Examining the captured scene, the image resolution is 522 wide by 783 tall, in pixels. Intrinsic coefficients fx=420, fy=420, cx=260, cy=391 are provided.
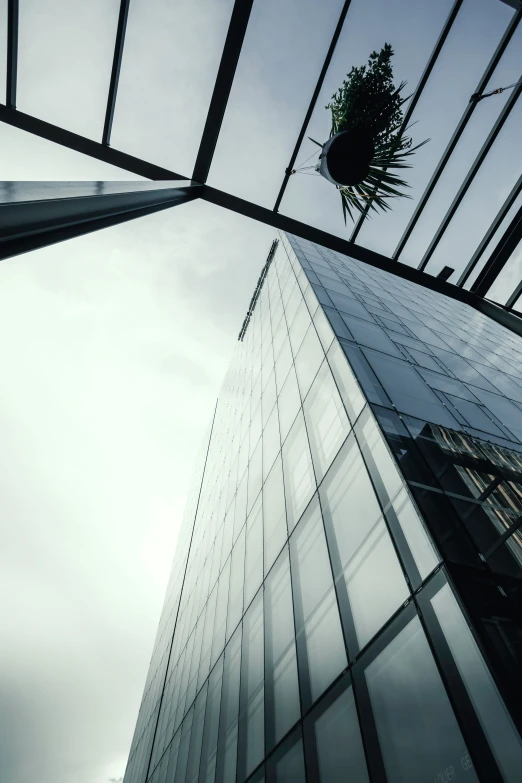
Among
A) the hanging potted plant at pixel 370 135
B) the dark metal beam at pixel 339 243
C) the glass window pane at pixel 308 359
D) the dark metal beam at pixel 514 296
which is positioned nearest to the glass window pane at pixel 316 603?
the glass window pane at pixel 308 359

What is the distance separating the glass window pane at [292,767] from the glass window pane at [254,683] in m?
0.67

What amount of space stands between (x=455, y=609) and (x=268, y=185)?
176 inches

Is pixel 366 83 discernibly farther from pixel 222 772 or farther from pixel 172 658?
pixel 172 658

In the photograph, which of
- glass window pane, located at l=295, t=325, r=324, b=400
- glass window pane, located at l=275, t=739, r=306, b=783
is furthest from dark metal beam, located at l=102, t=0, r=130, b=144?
glass window pane, located at l=275, t=739, r=306, b=783

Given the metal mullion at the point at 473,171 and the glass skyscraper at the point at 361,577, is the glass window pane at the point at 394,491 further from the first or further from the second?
the metal mullion at the point at 473,171

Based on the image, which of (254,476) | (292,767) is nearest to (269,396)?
(254,476)

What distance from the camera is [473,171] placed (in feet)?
13.0

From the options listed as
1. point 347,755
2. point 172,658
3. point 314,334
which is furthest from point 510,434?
point 172,658

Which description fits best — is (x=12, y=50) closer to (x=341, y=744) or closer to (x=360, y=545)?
(x=360, y=545)

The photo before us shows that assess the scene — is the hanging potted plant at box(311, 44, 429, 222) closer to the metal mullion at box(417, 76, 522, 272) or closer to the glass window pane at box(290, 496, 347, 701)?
the metal mullion at box(417, 76, 522, 272)

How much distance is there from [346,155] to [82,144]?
244 centimetres

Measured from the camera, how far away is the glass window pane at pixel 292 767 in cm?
475

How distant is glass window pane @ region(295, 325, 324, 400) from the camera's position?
9.28 m

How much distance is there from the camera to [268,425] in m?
11.5
